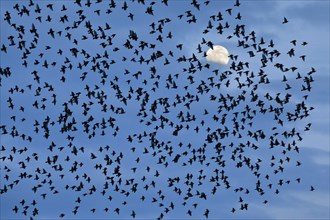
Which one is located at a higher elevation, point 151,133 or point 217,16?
point 217,16

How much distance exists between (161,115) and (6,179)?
1943cm

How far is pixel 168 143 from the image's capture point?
325 feet

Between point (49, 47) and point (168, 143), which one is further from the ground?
point (49, 47)

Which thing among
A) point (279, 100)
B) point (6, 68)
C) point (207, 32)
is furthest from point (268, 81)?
point (6, 68)

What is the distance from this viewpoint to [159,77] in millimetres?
94125

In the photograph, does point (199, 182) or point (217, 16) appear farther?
point (199, 182)

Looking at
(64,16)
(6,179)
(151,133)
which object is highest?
(64,16)

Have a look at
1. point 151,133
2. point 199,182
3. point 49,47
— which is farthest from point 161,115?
point 49,47

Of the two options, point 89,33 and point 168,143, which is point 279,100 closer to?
point 168,143

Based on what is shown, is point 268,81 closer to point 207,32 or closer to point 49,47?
point 207,32

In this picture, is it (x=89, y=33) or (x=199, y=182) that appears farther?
(x=199, y=182)

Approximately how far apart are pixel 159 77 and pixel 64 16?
12551mm

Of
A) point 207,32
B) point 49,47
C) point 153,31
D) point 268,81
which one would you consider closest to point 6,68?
point 49,47

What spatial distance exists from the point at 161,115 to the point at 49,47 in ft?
52.2
